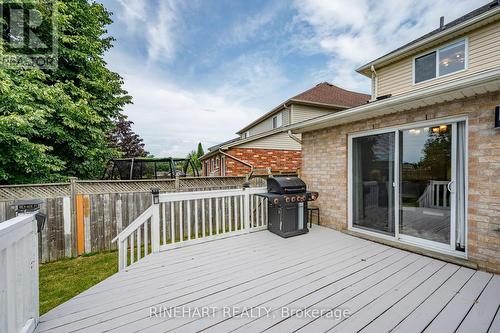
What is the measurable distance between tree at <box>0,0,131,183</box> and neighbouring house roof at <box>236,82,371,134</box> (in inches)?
313

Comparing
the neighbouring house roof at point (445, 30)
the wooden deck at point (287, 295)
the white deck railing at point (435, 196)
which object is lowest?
the wooden deck at point (287, 295)

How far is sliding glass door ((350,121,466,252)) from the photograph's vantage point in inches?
114

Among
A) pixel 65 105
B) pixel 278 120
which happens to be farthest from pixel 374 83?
pixel 65 105

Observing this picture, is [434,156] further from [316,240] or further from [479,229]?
[316,240]

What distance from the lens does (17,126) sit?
4.38 meters

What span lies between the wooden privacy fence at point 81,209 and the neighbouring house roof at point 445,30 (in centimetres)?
842

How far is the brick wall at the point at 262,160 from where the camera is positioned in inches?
387

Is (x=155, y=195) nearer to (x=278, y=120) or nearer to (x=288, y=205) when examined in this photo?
(x=288, y=205)

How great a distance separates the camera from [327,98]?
12.5m

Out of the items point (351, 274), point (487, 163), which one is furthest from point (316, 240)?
point (487, 163)

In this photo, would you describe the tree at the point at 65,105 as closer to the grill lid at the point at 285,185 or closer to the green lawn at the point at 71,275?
the green lawn at the point at 71,275

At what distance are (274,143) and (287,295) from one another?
8.87 meters

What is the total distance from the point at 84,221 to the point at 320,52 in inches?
410

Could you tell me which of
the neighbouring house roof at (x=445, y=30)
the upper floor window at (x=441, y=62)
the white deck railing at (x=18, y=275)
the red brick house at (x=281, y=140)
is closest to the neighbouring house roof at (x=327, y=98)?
the red brick house at (x=281, y=140)
